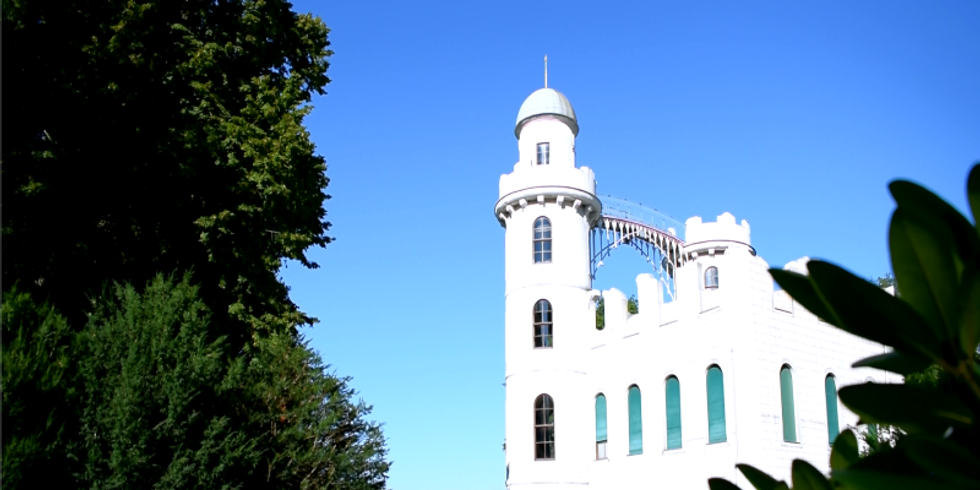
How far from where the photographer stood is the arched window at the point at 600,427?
28.0 m

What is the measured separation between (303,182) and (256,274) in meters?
2.67

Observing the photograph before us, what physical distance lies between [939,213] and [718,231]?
124ft

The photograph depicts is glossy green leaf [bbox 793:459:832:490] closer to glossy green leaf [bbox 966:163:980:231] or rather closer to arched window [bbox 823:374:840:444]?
glossy green leaf [bbox 966:163:980:231]

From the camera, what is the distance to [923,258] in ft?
4.11

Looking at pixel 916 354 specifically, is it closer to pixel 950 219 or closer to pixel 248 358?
pixel 950 219

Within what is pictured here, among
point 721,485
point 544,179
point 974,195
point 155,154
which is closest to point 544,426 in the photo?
point 544,179

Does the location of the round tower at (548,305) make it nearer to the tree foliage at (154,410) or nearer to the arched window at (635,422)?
the arched window at (635,422)

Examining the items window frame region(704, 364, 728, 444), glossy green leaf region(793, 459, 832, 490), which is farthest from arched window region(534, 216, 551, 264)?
glossy green leaf region(793, 459, 832, 490)

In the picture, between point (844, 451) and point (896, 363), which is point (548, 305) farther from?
point (896, 363)

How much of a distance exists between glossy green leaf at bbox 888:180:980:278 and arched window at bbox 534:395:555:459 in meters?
27.7

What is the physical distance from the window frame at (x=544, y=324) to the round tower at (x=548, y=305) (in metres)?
0.03

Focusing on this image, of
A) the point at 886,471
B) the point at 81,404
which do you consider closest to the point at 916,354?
the point at 886,471

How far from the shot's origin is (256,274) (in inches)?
828

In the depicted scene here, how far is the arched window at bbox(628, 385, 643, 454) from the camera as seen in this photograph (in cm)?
2658
